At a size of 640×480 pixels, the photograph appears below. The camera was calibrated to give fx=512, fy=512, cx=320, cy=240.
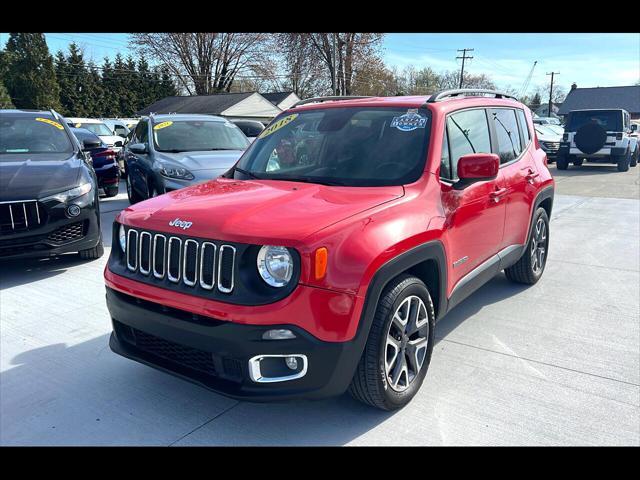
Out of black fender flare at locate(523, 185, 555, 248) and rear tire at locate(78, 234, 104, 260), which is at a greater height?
black fender flare at locate(523, 185, 555, 248)

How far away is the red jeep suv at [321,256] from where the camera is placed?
2387mm

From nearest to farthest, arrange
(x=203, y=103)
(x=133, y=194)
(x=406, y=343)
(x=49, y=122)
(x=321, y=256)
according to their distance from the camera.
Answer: (x=321, y=256), (x=406, y=343), (x=49, y=122), (x=133, y=194), (x=203, y=103)

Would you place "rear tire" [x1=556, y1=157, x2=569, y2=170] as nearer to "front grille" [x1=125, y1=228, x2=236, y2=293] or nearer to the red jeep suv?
the red jeep suv

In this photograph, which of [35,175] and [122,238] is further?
[35,175]

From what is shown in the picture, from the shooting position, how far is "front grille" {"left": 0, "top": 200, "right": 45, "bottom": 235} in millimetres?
4926

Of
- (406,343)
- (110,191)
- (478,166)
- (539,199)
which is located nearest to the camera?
(406,343)

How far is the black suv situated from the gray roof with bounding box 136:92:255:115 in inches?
1502

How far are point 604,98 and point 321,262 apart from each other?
8481 cm

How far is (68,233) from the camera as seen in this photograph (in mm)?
5355

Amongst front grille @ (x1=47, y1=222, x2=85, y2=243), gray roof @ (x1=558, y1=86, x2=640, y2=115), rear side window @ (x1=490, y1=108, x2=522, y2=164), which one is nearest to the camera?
rear side window @ (x1=490, y1=108, x2=522, y2=164)

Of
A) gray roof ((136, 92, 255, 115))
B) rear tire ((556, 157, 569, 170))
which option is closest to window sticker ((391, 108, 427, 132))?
rear tire ((556, 157, 569, 170))

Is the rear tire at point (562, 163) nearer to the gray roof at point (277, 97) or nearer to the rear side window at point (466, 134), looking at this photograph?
the rear side window at point (466, 134)

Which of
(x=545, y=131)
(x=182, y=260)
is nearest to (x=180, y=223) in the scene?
(x=182, y=260)

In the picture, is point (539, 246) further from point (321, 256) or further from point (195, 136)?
point (195, 136)
